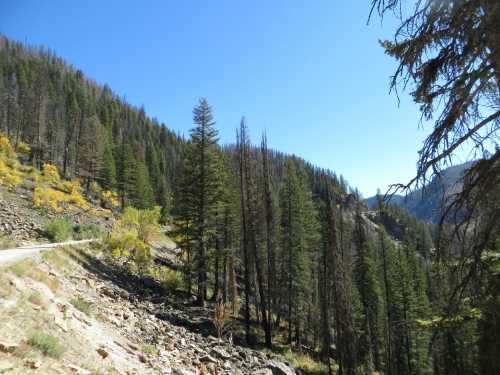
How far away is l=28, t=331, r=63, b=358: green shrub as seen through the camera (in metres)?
4.81

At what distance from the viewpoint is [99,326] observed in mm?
7820

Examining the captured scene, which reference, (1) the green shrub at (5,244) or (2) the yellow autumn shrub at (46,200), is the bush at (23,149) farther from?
(1) the green shrub at (5,244)

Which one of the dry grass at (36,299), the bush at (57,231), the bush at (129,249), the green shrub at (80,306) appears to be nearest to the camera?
the dry grass at (36,299)

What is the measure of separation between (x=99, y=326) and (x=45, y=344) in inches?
123

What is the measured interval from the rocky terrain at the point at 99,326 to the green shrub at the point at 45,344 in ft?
0.32

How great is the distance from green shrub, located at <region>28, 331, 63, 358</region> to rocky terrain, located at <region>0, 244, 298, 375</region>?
99 mm

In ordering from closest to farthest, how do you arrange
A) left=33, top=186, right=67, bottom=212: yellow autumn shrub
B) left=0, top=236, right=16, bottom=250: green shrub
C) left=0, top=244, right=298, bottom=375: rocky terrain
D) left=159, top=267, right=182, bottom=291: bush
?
left=0, top=244, right=298, bottom=375: rocky terrain
left=0, top=236, right=16, bottom=250: green shrub
left=159, top=267, right=182, bottom=291: bush
left=33, top=186, right=67, bottom=212: yellow autumn shrub

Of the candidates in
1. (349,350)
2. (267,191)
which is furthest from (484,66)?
(349,350)

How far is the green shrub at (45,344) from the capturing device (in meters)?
4.81

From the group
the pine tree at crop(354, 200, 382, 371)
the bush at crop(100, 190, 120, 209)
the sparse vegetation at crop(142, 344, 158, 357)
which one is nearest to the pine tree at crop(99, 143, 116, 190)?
the bush at crop(100, 190, 120, 209)

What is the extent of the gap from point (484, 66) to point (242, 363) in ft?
38.1

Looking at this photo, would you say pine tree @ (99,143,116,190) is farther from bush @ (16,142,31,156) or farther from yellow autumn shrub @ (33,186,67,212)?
yellow autumn shrub @ (33,186,67,212)

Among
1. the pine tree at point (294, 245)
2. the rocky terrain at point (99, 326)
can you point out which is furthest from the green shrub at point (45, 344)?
the pine tree at point (294, 245)

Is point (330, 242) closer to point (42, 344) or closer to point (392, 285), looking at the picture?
point (392, 285)
